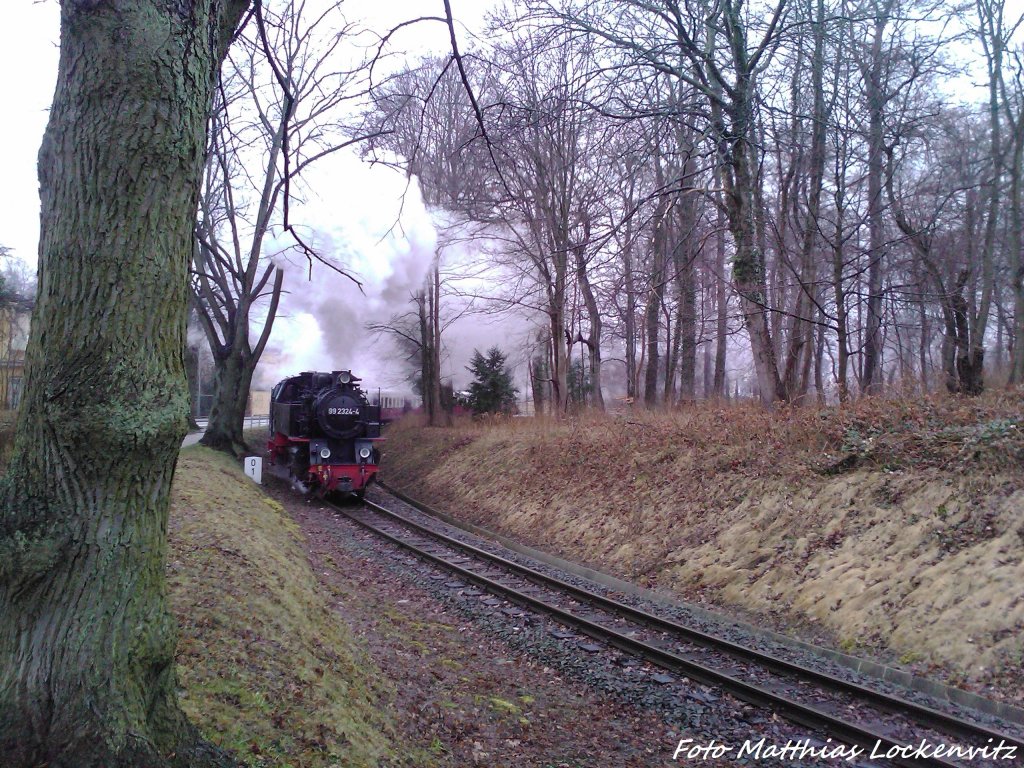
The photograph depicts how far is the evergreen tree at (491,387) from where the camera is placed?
27625 millimetres

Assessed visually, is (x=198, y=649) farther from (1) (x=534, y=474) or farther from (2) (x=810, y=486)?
(1) (x=534, y=474)

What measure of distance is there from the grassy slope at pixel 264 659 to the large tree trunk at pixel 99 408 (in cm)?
A: 121

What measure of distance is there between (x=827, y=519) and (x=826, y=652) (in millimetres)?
2483

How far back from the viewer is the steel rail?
5.15m

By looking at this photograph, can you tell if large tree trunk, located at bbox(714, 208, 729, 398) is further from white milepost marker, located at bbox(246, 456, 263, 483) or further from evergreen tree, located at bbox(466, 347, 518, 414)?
white milepost marker, located at bbox(246, 456, 263, 483)

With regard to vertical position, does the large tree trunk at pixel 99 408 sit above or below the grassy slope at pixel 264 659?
above

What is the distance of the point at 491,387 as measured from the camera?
90.5 feet

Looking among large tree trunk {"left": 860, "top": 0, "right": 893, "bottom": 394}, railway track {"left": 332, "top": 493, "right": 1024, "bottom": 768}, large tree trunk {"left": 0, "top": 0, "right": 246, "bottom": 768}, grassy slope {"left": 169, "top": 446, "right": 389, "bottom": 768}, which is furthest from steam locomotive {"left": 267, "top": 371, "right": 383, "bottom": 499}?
large tree trunk {"left": 0, "top": 0, "right": 246, "bottom": 768}

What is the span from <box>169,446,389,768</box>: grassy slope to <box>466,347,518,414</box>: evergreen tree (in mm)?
19216

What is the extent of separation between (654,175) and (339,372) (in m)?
9.27

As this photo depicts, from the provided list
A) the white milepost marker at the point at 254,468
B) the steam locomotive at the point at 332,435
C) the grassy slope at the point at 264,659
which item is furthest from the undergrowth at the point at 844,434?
the white milepost marker at the point at 254,468

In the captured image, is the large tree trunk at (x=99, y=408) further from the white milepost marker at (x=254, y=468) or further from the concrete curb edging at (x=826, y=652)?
the white milepost marker at (x=254, y=468)

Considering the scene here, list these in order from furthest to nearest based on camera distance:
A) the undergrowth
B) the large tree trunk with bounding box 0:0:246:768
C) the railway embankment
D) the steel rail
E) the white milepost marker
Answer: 1. the white milepost marker
2. the undergrowth
3. the railway embankment
4. the steel rail
5. the large tree trunk with bounding box 0:0:246:768

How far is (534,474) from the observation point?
1600 cm
